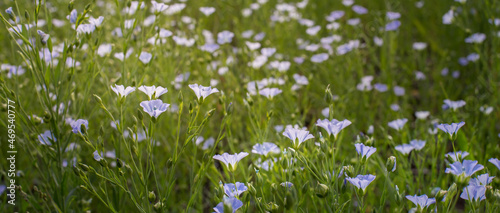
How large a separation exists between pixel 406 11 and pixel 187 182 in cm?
312

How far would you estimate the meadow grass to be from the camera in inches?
55.7

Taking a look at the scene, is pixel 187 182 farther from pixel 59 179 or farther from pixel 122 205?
pixel 59 179

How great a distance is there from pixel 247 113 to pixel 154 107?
144 centimetres

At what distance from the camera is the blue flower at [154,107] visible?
133cm

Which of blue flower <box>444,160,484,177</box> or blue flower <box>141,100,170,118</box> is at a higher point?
blue flower <box>141,100,170,118</box>

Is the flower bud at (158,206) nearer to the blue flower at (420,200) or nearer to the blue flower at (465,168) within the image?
the blue flower at (420,200)

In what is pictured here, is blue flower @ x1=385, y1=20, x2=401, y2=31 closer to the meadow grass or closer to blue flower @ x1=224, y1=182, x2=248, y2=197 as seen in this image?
Result: the meadow grass

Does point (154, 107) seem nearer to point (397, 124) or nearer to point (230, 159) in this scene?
point (230, 159)

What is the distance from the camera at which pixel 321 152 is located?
4.69ft

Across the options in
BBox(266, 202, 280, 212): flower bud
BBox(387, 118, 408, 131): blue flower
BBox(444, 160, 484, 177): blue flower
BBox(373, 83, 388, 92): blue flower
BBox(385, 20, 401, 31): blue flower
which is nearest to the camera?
BBox(266, 202, 280, 212): flower bud

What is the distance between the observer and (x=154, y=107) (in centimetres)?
135

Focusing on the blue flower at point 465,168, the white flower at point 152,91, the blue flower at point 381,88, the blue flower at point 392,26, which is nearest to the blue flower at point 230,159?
the white flower at point 152,91

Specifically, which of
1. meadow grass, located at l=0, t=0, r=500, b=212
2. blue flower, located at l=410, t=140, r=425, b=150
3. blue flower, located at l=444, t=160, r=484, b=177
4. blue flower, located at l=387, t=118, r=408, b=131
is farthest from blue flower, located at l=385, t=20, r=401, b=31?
blue flower, located at l=444, t=160, r=484, b=177

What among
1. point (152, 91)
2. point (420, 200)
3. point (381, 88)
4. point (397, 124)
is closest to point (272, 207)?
point (420, 200)
